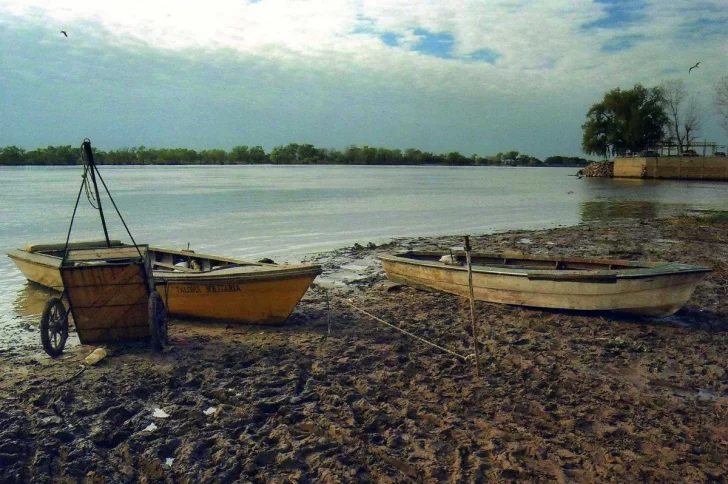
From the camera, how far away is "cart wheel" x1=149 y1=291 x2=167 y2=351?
24.1ft

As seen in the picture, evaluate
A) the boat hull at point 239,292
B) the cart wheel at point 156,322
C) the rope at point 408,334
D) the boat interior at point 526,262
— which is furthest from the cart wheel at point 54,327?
the boat interior at point 526,262

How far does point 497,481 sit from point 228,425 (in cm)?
253

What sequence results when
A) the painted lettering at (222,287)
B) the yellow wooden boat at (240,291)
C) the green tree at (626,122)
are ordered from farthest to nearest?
the green tree at (626,122), the painted lettering at (222,287), the yellow wooden boat at (240,291)

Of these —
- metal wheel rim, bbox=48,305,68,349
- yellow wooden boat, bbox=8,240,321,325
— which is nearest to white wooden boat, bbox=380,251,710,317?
yellow wooden boat, bbox=8,240,321,325

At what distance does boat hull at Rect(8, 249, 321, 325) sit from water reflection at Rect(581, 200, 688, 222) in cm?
2056

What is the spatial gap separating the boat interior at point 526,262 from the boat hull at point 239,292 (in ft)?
11.4

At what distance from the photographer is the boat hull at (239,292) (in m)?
8.45

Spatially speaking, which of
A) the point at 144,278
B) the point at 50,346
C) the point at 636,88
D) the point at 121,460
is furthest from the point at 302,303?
the point at 636,88

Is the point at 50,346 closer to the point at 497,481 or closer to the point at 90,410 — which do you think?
the point at 90,410

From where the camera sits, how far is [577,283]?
852cm

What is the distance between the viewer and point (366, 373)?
655 cm

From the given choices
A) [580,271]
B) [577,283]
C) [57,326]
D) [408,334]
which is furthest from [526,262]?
[57,326]

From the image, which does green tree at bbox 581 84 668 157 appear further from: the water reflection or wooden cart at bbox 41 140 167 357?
wooden cart at bbox 41 140 167 357

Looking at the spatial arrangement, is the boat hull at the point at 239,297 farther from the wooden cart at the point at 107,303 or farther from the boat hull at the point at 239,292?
the wooden cart at the point at 107,303
